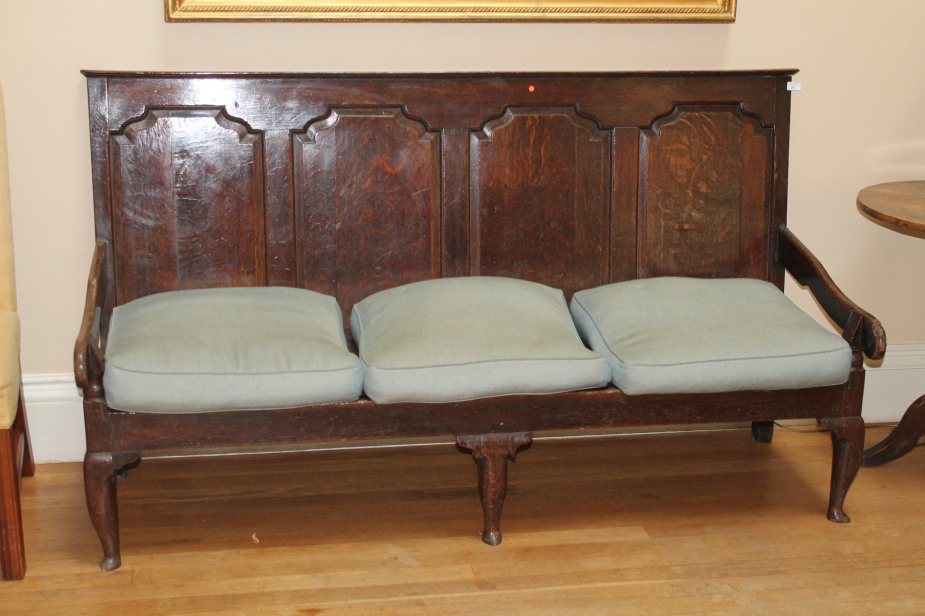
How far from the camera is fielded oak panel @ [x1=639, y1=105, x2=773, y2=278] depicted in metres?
2.65

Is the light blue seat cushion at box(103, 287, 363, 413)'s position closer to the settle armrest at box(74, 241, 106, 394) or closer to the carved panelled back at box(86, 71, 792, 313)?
the settle armrest at box(74, 241, 106, 394)

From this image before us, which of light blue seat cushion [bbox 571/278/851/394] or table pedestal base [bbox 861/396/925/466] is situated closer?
light blue seat cushion [bbox 571/278/851/394]

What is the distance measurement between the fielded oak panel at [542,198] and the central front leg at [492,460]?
2.01 ft

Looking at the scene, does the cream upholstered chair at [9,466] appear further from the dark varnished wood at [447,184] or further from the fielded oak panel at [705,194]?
the fielded oak panel at [705,194]

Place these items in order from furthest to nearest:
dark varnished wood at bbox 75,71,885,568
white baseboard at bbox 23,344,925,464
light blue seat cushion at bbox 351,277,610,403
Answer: white baseboard at bbox 23,344,925,464, dark varnished wood at bbox 75,71,885,568, light blue seat cushion at bbox 351,277,610,403

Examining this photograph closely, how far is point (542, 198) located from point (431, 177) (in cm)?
31

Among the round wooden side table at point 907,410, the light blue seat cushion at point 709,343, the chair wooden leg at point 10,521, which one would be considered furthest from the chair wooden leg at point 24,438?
the round wooden side table at point 907,410

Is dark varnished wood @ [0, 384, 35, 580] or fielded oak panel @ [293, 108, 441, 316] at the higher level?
fielded oak panel @ [293, 108, 441, 316]

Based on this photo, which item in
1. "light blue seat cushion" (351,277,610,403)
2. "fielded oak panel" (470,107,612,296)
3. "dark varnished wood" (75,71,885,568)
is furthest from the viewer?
"fielded oak panel" (470,107,612,296)

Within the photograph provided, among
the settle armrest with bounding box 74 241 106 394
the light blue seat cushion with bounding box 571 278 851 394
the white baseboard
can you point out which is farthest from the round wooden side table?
the white baseboard

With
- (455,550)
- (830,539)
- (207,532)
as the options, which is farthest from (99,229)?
(830,539)

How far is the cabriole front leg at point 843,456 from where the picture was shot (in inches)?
90.7

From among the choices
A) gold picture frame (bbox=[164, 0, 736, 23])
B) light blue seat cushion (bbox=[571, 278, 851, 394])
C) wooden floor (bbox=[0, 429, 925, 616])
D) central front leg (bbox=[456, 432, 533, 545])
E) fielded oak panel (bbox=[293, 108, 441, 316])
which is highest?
gold picture frame (bbox=[164, 0, 736, 23])

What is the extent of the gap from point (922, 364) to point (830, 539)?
3.66 feet
